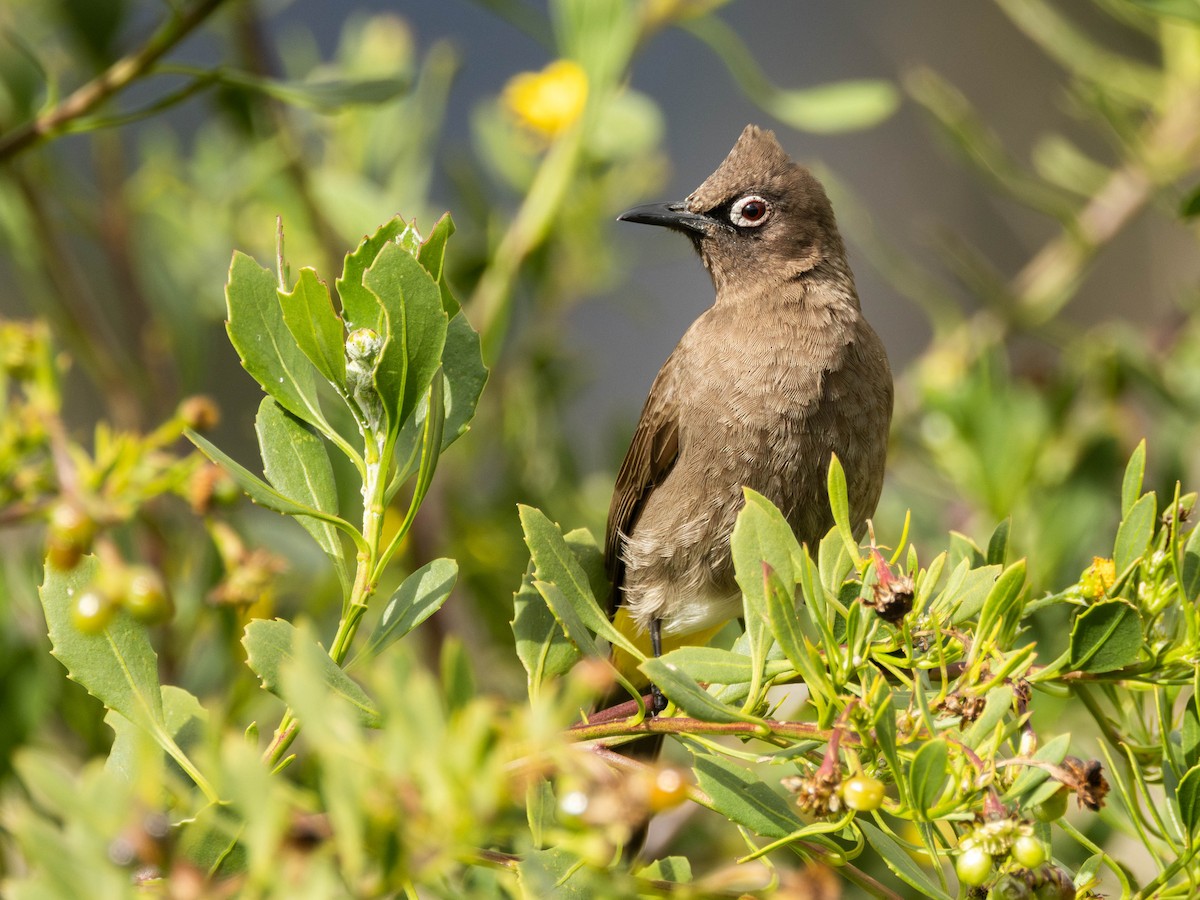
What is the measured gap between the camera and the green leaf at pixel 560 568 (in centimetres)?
140

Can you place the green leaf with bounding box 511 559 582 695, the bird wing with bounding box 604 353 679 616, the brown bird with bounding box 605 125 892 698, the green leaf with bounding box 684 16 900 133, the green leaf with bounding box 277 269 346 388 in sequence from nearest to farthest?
1. the green leaf with bounding box 277 269 346 388
2. the green leaf with bounding box 511 559 582 695
3. the green leaf with bounding box 684 16 900 133
4. the brown bird with bounding box 605 125 892 698
5. the bird wing with bounding box 604 353 679 616

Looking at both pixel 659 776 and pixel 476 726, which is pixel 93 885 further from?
pixel 659 776

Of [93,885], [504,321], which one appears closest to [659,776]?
[93,885]

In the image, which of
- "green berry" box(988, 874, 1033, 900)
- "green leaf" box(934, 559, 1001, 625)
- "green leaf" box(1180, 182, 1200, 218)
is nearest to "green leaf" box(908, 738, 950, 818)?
"green berry" box(988, 874, 1033, 900)

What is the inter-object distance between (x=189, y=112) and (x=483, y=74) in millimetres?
1677

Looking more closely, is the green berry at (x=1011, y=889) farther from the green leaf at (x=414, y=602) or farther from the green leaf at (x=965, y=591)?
the green leaf at (x=414, y=602)

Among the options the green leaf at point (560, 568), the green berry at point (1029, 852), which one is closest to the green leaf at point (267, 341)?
the green leaf at point (560, 568)

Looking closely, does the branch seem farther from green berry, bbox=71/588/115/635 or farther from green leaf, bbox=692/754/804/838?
green leaf, bbox=692/754/804/838

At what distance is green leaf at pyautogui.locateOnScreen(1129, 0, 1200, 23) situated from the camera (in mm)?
1766

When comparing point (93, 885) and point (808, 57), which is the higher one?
point (808, 57)

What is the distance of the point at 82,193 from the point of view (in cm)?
317

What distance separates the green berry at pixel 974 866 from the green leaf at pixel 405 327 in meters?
0.69

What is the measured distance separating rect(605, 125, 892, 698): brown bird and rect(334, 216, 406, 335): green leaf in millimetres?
1649

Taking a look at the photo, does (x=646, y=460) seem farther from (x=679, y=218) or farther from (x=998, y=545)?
(x=998, y=545)
